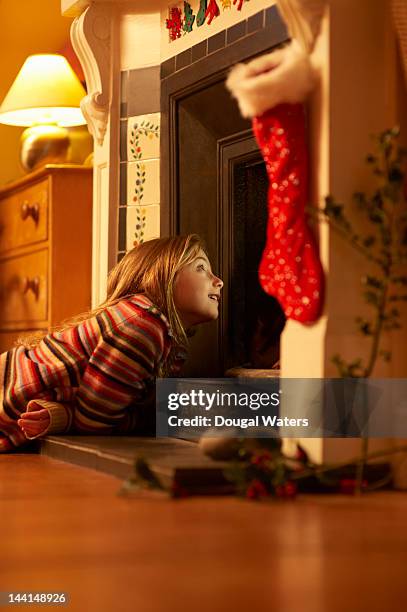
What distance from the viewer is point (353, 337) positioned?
2137 mm

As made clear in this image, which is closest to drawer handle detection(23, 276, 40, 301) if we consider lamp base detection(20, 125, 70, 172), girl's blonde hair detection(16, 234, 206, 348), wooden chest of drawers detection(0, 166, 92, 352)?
wooden chest of drawers detection(0, 166, 92, 352)

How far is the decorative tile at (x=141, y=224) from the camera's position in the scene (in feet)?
11.2

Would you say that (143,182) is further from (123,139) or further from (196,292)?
(196,292)

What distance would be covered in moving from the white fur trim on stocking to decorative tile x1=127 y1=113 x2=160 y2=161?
1.28 metres

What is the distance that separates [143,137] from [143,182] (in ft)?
0.49

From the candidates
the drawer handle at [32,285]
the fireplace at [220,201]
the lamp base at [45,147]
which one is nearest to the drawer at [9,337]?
the drawer handle at [32,285]

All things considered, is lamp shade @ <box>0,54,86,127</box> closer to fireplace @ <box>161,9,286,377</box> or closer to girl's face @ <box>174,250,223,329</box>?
fireplace @ <box>161,9,286,377</box>

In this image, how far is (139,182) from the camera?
346 centimetres

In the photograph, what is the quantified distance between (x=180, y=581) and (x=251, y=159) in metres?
2.02

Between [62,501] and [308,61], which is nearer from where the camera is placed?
[62,501]

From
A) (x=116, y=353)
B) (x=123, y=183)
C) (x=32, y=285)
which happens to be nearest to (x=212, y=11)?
(x=123, y=183)

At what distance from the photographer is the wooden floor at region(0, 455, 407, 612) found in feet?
4.01

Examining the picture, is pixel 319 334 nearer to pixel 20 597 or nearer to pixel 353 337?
pixel 353 337

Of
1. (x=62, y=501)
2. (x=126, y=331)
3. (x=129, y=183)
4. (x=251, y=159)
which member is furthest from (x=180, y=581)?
(x=129, y=183)
